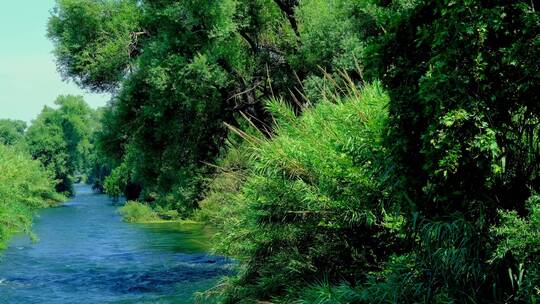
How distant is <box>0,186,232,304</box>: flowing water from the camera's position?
19.5m

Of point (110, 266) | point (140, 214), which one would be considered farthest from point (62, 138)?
point (110, 266)

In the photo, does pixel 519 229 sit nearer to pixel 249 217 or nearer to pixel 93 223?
pixel 249 217

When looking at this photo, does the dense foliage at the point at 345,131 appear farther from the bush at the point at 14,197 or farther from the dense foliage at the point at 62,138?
the dense foliage at the point at 62,138

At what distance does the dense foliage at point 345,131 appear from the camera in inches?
296

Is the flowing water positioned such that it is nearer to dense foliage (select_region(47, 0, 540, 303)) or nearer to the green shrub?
dense foliage (select_region(47, 0, 540, 303))

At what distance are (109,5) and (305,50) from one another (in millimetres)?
7660

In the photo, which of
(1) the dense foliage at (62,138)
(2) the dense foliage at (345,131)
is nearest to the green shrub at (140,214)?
(2) the dense foliage at (345,131)

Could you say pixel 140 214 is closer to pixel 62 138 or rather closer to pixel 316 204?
pixel 316 204

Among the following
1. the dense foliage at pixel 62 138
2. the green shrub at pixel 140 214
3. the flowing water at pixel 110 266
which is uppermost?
the dense foliage at pixel 62 138

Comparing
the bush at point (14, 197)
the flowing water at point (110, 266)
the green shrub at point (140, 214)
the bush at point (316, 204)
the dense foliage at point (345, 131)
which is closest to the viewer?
the dense foliage at point (345, 131)

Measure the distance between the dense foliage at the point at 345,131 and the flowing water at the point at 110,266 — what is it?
9.17 feet

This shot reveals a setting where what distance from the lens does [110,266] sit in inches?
987

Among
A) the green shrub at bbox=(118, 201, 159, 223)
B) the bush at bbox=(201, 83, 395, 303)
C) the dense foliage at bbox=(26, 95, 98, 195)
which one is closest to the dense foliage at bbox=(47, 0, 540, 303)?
the bush at bbox=(201, 83, 395, 303)

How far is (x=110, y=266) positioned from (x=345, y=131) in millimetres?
16175
